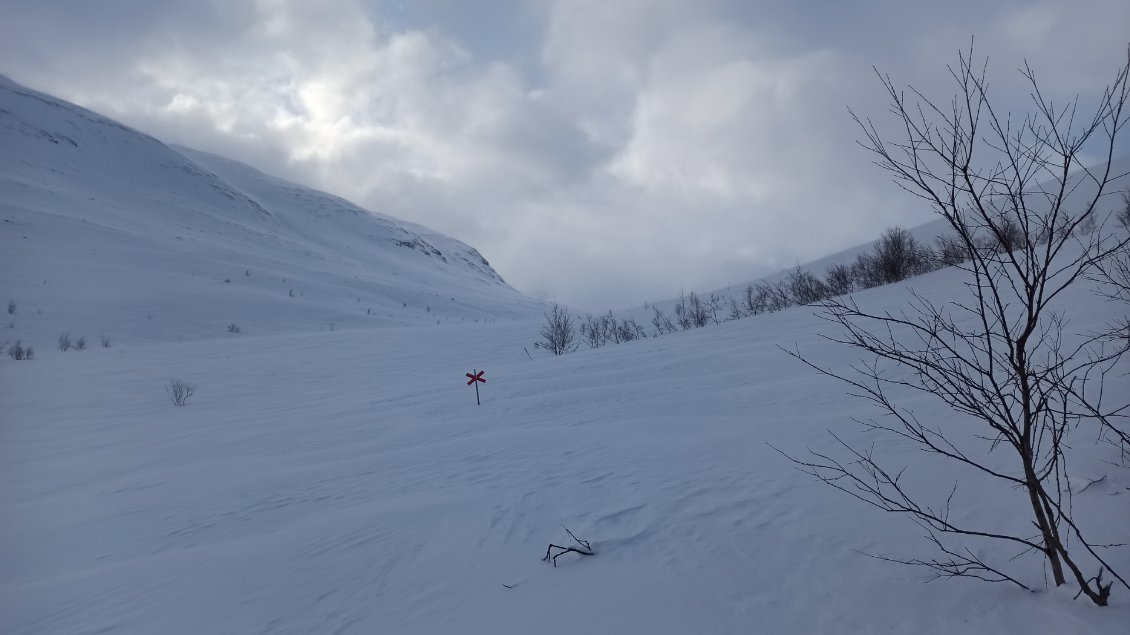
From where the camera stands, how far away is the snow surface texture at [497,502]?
7.04 feet

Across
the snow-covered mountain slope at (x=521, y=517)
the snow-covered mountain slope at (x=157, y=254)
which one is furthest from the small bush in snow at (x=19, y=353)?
the snow-covered mountain slope at (x=521, y=517)

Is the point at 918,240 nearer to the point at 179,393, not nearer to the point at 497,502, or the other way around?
the point at 497,502

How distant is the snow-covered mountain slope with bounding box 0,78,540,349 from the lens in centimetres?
1672

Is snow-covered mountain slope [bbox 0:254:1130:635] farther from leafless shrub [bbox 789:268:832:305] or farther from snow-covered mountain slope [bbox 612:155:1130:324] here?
snow-covered mountain slope [bbox 612:155:1130:324]

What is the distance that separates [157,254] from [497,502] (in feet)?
95.0

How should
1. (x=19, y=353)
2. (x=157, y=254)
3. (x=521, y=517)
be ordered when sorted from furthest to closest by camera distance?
1. (x=157, y=254)
2. (x=19, y=353)
3. (x=521, y=517)

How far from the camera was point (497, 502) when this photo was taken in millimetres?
3434

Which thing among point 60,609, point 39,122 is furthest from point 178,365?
point 39,122

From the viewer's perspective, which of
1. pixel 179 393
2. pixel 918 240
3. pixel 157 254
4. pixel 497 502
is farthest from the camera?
pixel 157 254

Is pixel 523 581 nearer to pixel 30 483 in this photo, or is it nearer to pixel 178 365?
pixel 30 483

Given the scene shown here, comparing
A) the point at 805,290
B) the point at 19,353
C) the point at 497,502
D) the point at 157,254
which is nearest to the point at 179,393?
the point at 19,353

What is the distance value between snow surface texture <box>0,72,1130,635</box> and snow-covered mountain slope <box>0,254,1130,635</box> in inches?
0.7

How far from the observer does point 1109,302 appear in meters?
5.24

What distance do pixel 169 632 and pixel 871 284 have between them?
17.5 meters
